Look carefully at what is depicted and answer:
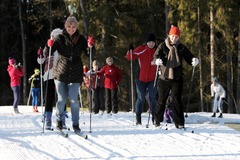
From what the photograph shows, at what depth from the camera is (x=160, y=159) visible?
5.23 metres

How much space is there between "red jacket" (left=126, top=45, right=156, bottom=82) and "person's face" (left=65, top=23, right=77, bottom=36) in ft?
6.39

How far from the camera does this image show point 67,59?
6973 millimetres

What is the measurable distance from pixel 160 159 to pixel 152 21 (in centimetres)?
2272

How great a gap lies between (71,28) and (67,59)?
531 mm

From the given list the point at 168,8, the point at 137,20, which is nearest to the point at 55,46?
the point at 168,8

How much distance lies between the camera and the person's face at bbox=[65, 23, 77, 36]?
275 inches

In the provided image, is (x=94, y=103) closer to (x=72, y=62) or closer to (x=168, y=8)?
(x=72, y=62)

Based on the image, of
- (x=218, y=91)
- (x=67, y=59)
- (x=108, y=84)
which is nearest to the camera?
(x=67, y=59)

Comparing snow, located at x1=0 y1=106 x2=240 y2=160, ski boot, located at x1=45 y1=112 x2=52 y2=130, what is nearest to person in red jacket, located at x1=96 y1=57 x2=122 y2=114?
snow, located at x1=0 y1=106 x2=240 y2=160

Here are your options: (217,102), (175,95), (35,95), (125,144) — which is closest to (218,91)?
(217,102)

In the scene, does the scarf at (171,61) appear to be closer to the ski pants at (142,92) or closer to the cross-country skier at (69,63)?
the ski pants at (142,92)

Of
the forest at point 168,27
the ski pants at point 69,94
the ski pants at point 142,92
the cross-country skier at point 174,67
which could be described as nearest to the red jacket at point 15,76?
the ski pants at point 142,92

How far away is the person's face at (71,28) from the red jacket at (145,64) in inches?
76.7

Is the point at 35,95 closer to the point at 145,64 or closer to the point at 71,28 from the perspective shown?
the point at 145,64
